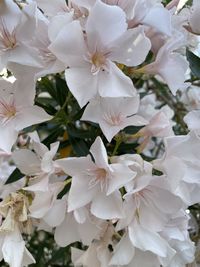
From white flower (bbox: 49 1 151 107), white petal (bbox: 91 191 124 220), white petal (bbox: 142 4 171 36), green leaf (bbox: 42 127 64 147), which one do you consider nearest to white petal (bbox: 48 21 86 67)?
white flower (bbox: 49 1 151 107)

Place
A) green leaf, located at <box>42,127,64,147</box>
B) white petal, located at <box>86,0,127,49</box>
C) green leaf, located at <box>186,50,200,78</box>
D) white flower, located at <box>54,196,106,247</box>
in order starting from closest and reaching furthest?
1. white petal, located at <box>86,0,127,49</box>
2. white flower, located at <box>54,196,106,247</box>
3. green leaf, located at <box>186,50,200,78</box>
4. green leaf, located at <box>42,127,64,147</box>

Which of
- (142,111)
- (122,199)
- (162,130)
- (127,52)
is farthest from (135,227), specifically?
(142,111)

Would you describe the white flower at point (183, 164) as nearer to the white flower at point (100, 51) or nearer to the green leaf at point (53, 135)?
the white flower at point (100, 51)

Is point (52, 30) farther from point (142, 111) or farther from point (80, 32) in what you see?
point (142, 111)

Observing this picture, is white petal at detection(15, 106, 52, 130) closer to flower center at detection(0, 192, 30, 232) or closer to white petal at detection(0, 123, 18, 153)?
white petal at detection(0, 123, 18, 153)

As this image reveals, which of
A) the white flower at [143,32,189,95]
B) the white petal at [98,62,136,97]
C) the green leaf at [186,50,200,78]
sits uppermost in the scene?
the white petal at [98,62,136,97]

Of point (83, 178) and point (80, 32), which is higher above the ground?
point (80, 32)
